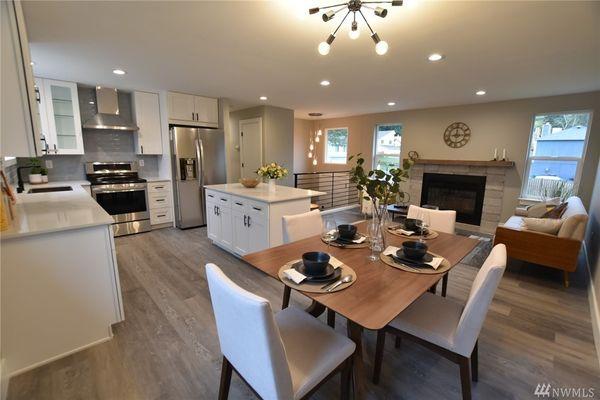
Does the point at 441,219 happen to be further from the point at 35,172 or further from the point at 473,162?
the point at 35,172

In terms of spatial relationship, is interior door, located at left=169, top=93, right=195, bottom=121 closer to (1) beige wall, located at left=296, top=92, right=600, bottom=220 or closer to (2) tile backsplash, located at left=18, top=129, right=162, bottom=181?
(2) tile backsplash, located at left=18, top=129, right=162, bottom=181

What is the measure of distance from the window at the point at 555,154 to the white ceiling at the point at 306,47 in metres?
0.64

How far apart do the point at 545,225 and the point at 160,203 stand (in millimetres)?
5539

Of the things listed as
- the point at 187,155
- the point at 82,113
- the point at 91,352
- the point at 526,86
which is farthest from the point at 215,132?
the point at 526,86

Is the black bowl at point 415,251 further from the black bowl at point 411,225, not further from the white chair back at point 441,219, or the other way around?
the white chair back at point 441,219

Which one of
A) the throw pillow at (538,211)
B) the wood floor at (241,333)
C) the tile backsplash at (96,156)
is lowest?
the wood floor at (241,333)

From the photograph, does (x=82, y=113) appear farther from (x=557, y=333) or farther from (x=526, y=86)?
(x=526, y=86)

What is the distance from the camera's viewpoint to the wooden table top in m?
1.10

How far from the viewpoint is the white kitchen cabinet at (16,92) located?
1.51m

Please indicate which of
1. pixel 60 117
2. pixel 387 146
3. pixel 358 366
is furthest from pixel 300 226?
pixel 387 146

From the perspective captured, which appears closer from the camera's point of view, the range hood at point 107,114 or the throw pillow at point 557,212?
the throw pillow at point 557,212

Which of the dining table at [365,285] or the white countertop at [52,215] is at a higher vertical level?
the white countertop at [52,215]

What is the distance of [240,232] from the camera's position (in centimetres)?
336

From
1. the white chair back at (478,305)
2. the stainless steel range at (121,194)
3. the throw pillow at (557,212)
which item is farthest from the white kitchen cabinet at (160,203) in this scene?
the throw pillow at (557,212)
